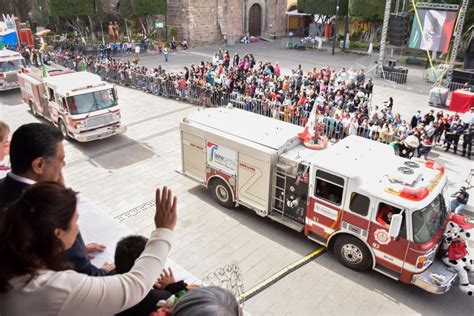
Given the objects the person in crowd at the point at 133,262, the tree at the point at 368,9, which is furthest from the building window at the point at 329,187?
the tree at the point at 368,9

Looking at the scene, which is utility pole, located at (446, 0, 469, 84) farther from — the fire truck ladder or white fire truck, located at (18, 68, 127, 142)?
white fire truck, located at (18, 68, 127, 142)

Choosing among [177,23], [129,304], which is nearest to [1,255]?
[129,304]

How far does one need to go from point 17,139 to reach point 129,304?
7.10 ft

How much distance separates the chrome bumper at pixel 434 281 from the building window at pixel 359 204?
1533 millimetres

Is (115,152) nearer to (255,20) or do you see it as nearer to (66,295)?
(66,295)

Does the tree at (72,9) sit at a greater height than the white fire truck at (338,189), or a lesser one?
greater

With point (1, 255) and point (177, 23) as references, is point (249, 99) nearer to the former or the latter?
point (1, 255)

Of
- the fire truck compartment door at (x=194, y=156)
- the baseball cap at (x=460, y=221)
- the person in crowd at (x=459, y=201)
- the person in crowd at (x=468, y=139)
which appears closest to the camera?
the baseball cap at (x=460, y=221)

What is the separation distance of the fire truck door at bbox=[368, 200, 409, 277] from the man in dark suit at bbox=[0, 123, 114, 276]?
574cm

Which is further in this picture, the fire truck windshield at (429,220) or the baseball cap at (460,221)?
the baseball cap at (460,221)

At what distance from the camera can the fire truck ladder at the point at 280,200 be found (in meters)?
9.33

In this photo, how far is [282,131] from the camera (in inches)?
399

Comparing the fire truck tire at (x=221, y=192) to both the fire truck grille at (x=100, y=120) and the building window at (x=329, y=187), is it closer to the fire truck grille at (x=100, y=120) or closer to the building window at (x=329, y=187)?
the building window at (x=329, y=187)

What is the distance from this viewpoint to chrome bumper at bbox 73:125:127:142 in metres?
14.8
